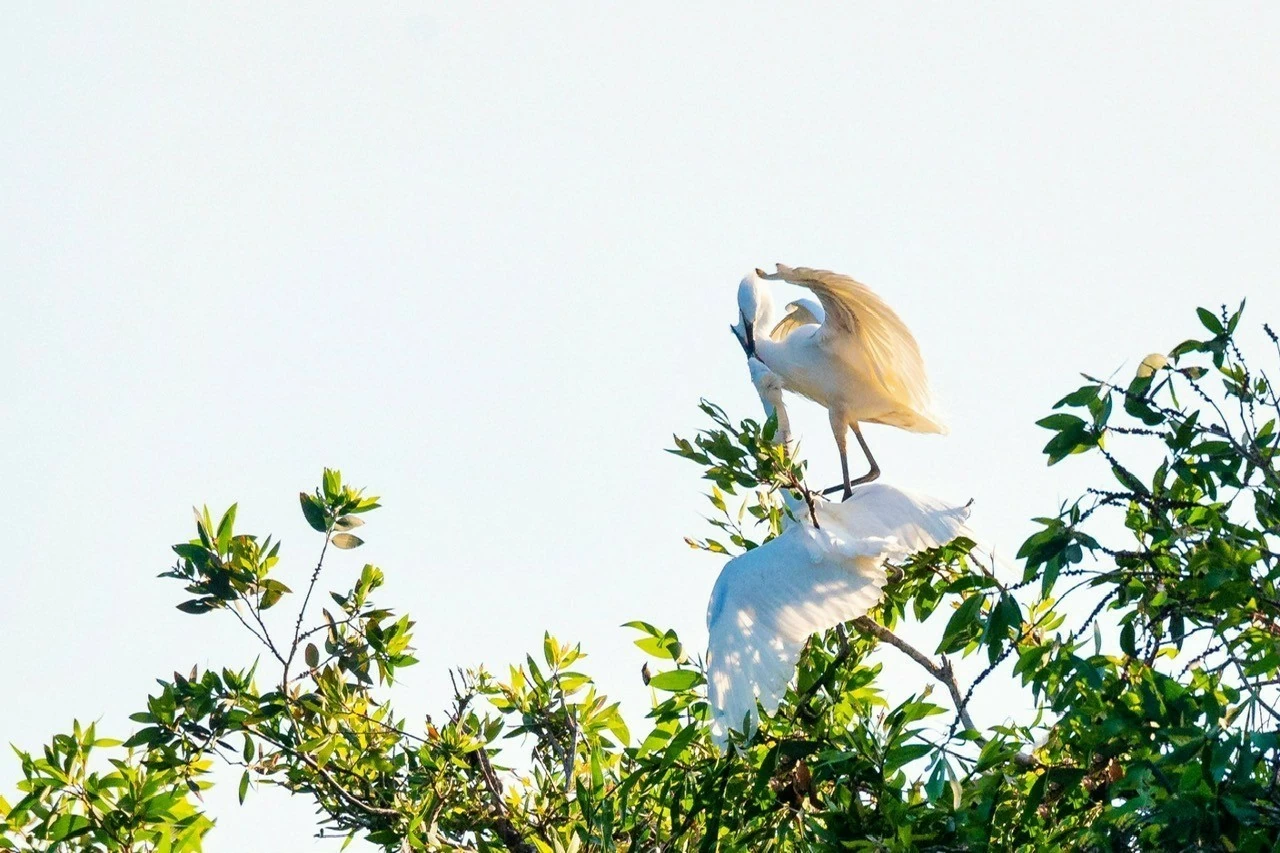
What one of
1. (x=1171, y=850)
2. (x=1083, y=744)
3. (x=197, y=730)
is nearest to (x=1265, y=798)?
(x=1171, y=850)

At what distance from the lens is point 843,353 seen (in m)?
5.55

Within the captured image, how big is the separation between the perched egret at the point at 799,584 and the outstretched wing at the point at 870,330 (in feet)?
2.20

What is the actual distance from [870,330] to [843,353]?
14 cm

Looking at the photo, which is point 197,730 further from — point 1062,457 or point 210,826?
point 1062,457

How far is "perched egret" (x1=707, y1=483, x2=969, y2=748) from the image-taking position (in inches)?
187

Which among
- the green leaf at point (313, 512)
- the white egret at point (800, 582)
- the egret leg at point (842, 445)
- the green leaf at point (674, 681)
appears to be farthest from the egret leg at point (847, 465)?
the green leaf at point (313, 512)

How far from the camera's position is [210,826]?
4188 millimetres

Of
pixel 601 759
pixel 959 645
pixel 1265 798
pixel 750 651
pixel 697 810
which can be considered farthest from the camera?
pixel 750 651

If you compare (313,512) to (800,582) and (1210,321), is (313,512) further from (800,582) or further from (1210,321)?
(1210,321)

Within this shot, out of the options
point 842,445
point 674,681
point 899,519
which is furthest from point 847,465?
point 674,681

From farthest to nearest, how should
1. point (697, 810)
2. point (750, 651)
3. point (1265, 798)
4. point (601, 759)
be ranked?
point (750, 651) → point (601, 759) → point (697, 810) → point (1265, 798)

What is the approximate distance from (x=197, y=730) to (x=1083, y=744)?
2.49 m

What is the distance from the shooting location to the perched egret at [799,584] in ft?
15.6

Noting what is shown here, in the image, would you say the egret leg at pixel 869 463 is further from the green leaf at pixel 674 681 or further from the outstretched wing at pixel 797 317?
the green leaf at pixel 674 681
